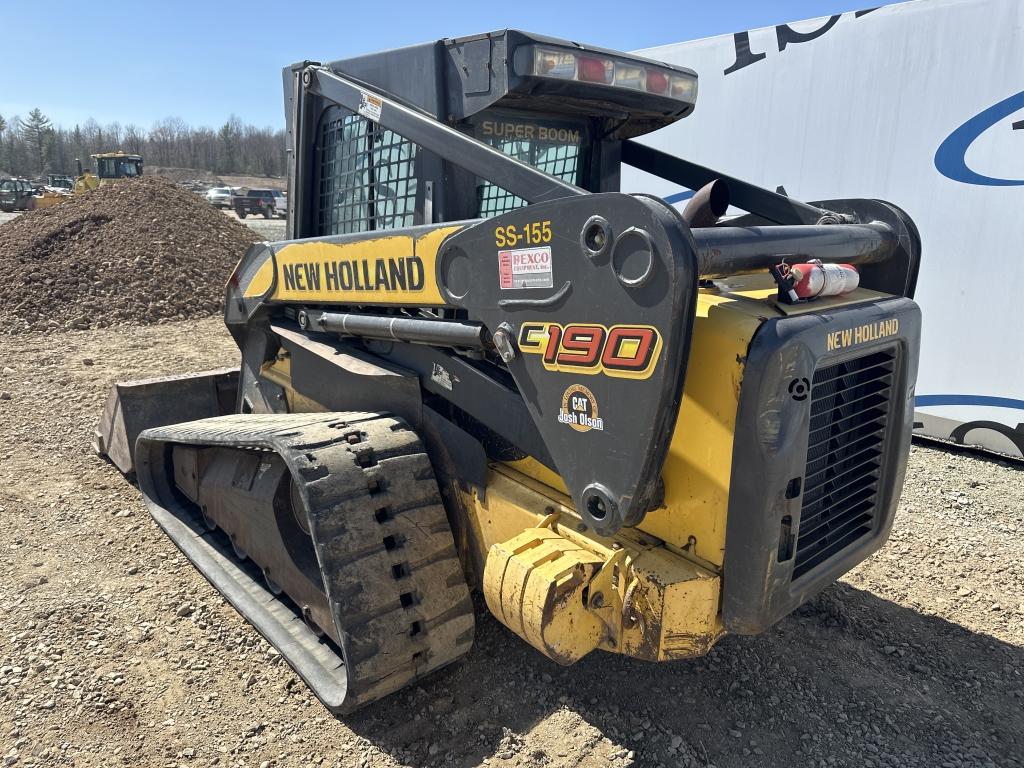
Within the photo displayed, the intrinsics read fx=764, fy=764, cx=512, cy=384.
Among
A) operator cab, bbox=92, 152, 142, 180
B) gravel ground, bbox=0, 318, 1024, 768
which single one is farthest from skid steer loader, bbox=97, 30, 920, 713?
operator cab, bbox=92, 152, 142, 180

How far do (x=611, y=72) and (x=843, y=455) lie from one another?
156 centimetres

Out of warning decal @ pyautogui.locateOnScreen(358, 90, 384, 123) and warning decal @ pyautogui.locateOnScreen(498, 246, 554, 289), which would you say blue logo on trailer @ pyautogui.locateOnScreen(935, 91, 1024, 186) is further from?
warning decal @ pyautogui.locateOnScreen(498, 246, 554, 289)

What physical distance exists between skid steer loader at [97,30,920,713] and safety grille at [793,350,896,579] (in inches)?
0.4

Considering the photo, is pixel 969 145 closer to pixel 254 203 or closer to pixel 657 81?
pixel 657 81

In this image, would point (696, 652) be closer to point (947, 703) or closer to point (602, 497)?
point (602, 497)

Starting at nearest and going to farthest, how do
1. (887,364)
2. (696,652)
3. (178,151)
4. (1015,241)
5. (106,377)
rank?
1. (696,652)
2. (887,364)
3. (1015,241)
4. (106,377)
5. (178,151)

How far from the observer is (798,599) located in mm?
2240

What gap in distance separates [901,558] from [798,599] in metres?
2.08

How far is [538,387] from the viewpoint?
7.50ft

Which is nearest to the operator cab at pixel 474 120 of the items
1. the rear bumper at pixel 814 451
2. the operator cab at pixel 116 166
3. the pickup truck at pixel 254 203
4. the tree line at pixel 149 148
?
the rear bumper at pixel 814 451

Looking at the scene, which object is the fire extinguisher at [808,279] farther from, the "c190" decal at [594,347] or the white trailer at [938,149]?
the white trailer at [938,149]

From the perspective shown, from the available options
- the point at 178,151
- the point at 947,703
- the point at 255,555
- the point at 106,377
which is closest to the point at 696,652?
the point at 947,703

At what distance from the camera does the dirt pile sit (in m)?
9.75

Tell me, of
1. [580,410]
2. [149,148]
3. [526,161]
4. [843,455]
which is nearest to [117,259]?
[526,161]
